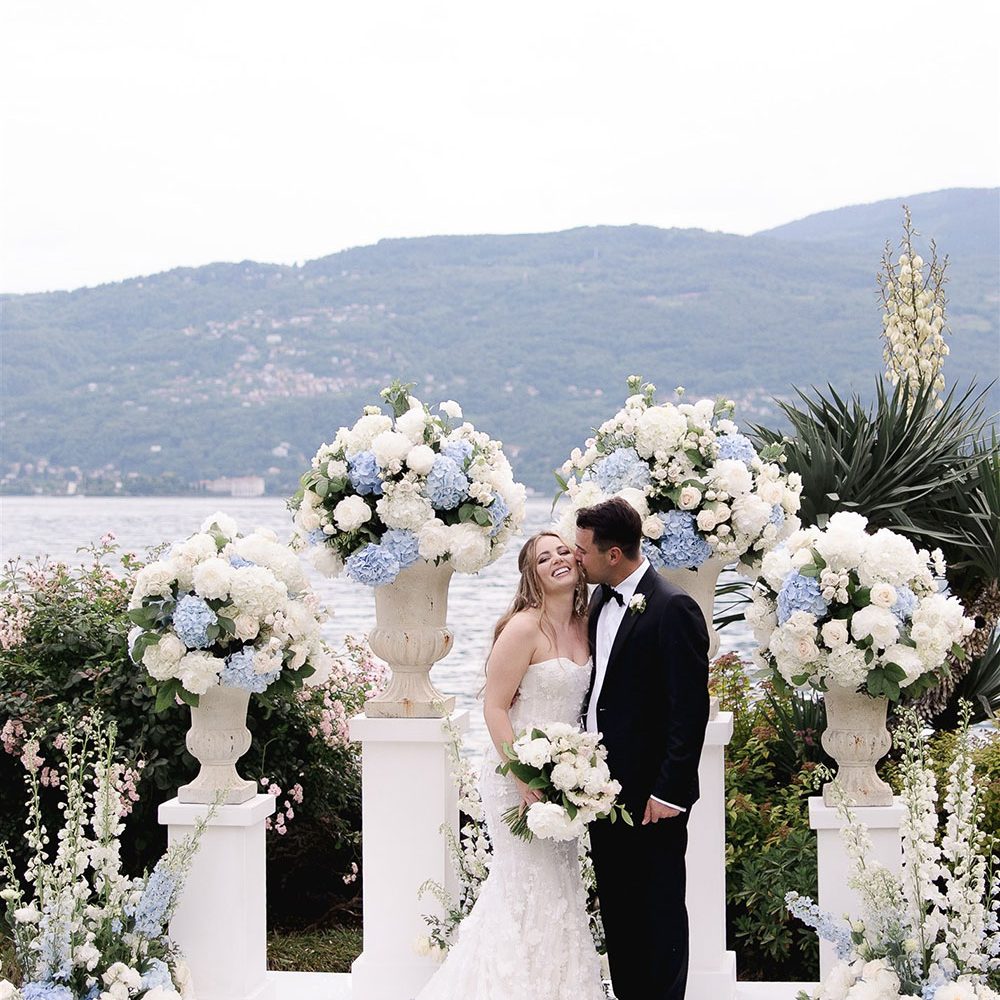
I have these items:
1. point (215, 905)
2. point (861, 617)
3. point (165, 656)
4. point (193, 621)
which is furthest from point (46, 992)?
point (861, 617)

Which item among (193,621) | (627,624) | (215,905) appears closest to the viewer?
(627,624)

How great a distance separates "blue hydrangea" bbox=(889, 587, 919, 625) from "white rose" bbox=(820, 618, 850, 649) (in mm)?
202

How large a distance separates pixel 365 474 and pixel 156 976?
6.13ft

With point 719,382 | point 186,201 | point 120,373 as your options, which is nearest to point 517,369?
point 719,382

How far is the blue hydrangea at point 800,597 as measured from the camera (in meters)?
4.48

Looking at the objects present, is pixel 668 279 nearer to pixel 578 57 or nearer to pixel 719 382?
pixel 719 382

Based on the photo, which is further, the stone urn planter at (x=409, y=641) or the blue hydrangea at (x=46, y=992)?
the stone urn planter at (x=409, y=641)

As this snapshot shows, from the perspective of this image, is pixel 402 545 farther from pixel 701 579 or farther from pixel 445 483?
pixel 701 579

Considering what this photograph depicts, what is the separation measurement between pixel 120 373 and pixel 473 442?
22.7 metres

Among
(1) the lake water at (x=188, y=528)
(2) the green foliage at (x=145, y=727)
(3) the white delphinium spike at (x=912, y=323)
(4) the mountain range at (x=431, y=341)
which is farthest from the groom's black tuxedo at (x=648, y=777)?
(4) the mountain range at (x=431, y=341)

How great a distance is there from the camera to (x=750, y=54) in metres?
36.6

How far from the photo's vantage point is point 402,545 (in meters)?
5.02

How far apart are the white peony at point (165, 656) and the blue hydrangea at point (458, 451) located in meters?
1.20

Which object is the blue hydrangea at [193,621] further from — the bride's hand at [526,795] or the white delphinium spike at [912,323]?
the white delphinium spike at [912,323]
